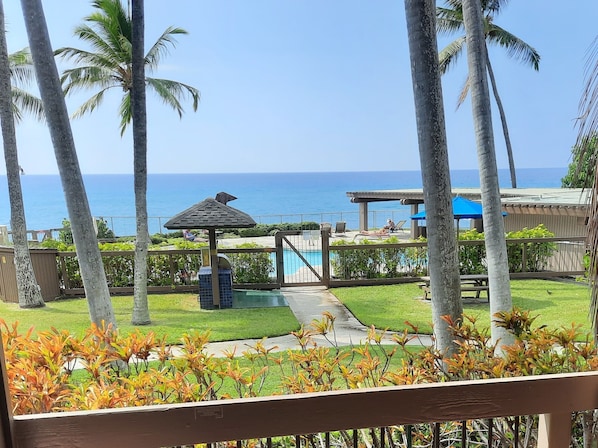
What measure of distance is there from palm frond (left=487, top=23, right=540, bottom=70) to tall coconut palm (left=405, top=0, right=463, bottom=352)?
16.3m

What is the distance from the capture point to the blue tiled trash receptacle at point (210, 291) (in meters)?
7.41

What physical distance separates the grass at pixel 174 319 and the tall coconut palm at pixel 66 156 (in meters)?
1.72

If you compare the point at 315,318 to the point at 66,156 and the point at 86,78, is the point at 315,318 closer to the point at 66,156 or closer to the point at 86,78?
the point at 66,156

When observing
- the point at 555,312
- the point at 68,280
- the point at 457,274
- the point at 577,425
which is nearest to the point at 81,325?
the point at 68,280

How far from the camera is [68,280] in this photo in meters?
8.31

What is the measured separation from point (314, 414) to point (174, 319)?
6.00 meters

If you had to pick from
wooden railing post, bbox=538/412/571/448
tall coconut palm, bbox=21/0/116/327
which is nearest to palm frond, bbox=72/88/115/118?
tall coconut palm, bbox=21/0/116/327

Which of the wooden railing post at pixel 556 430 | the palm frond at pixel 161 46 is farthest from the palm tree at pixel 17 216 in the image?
the wooden railing post at pixel 556 430

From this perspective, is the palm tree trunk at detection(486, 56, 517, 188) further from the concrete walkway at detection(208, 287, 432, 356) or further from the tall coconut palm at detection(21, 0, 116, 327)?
the tall coconut palm at detection(21, 0, 116, 327)

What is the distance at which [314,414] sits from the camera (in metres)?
1.11

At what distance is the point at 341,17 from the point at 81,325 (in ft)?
18.5

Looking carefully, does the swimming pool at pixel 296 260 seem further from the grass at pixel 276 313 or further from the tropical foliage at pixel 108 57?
the tropical foliage at pixel 108 57

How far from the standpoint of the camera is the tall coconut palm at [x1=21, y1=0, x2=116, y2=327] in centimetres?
351

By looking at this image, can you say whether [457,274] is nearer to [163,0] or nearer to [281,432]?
[281,432]
